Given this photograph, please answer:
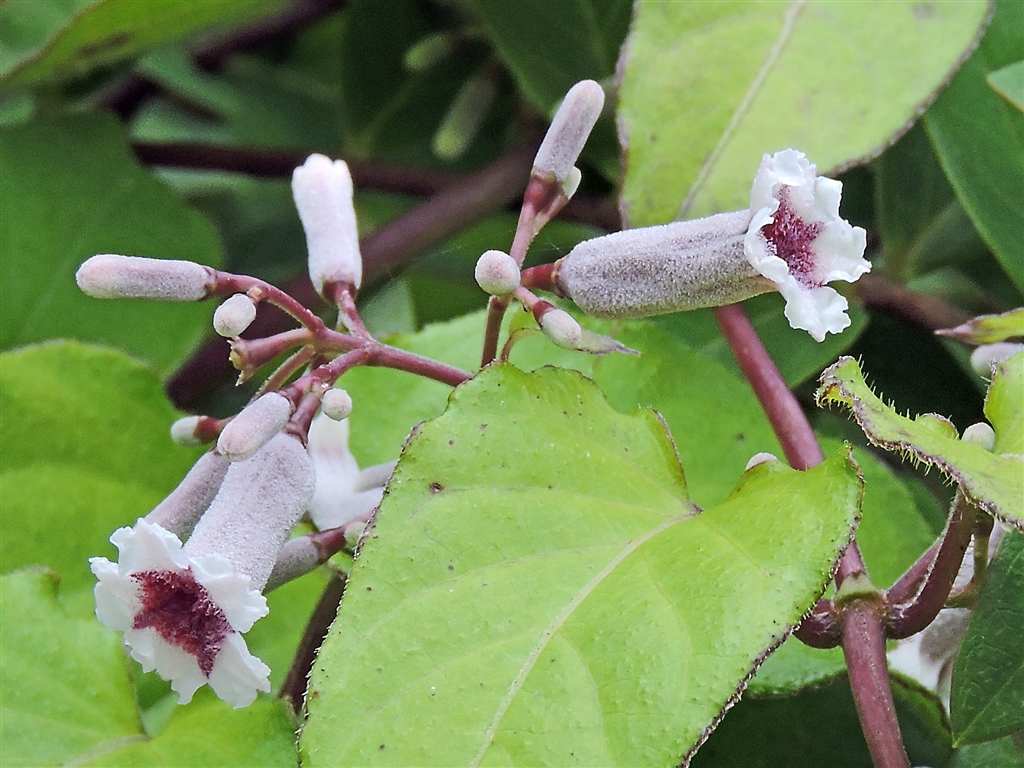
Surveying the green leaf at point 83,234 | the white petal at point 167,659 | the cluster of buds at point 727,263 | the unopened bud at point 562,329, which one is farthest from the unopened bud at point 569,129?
the green leaf at point 83,234

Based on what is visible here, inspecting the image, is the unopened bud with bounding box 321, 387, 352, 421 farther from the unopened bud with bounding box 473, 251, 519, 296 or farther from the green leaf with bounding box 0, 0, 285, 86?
the green leaf with bounding box 0, 0, 285, 86

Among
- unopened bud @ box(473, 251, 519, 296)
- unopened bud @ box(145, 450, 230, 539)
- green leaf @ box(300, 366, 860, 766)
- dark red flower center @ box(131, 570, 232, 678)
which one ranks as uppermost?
unopened bud @ box(473, 251, 519, 296)

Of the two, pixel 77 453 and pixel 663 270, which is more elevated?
pixel 663 270

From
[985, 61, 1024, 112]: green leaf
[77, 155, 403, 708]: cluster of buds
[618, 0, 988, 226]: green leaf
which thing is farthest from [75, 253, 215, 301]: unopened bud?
[985, 61, 1024, 112]: green leaf

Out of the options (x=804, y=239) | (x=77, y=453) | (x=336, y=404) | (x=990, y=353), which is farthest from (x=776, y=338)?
(x=77, y=453)

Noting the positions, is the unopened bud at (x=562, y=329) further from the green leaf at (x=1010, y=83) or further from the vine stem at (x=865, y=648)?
the green leaf at (x=1010, y=83)

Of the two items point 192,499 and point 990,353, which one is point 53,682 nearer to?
point 192,499

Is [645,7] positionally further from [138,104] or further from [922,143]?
[138,104]
